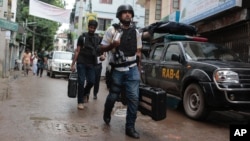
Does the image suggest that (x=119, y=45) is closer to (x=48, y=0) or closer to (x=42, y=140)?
(x=42, y=140)

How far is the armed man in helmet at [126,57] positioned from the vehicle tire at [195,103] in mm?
1961

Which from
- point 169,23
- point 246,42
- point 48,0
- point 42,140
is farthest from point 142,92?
point 48,0

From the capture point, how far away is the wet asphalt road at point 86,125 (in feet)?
16.9

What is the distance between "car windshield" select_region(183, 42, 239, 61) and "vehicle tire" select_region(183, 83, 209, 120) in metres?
0.70

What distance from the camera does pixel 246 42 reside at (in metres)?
11.4

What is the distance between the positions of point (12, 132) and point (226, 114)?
5.08 meters

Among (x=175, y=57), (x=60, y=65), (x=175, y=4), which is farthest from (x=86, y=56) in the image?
(x=60, y=65)

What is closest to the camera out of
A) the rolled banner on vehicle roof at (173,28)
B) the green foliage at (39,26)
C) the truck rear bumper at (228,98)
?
the truck rear bumper at (228,98)

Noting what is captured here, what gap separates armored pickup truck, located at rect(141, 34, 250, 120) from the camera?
6.50 m

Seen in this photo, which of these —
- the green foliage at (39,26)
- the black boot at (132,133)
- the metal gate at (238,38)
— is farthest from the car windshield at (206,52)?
the green foliage at (39,26)

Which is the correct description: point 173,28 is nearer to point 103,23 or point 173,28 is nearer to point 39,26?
point 103,23

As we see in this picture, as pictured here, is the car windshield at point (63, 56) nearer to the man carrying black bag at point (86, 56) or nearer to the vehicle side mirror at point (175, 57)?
the man carrying black bag at point (86, 56)

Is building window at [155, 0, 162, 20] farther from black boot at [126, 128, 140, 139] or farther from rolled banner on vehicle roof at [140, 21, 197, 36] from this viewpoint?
black boot at [126, 128, 140, 139]

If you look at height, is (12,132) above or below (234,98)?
below
